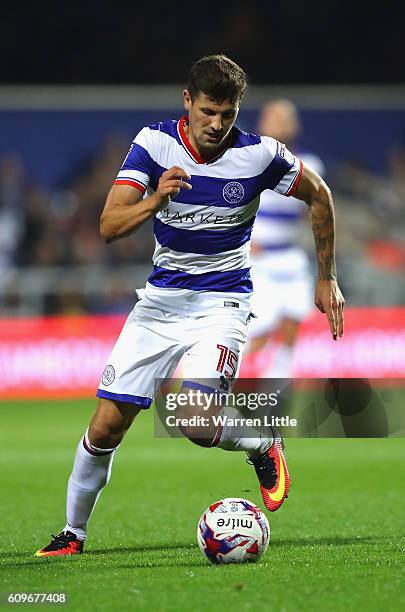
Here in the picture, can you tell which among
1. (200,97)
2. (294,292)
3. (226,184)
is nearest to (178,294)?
(226,184)

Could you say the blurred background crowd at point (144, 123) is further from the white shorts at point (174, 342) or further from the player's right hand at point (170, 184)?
the player's right hand at point (170, 184)

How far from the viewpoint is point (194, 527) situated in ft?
20.0

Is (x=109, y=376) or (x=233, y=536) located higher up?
(x=109, y=376)

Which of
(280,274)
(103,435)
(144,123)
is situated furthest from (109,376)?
(144,123)

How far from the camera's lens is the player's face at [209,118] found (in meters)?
5.12

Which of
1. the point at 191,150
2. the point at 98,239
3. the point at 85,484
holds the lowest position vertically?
the point at 85,484

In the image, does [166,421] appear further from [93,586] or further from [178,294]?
[93,586]

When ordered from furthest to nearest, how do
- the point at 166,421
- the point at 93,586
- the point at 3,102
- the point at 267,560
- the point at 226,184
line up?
the point at 3,102
the point at 166,421
the point at 226,184
the point at 267,560
the point at 93,586

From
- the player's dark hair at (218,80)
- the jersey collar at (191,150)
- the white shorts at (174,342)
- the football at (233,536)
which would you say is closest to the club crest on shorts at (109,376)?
the white shorts at (174,342)

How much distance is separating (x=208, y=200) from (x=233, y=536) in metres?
1.53

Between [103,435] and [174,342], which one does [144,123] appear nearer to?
[174,342]

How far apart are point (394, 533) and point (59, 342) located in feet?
30.4

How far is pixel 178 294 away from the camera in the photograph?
5.46m

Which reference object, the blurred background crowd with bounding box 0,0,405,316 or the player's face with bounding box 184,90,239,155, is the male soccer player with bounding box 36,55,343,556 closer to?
the player's face with bounding box 184,90,239,155
